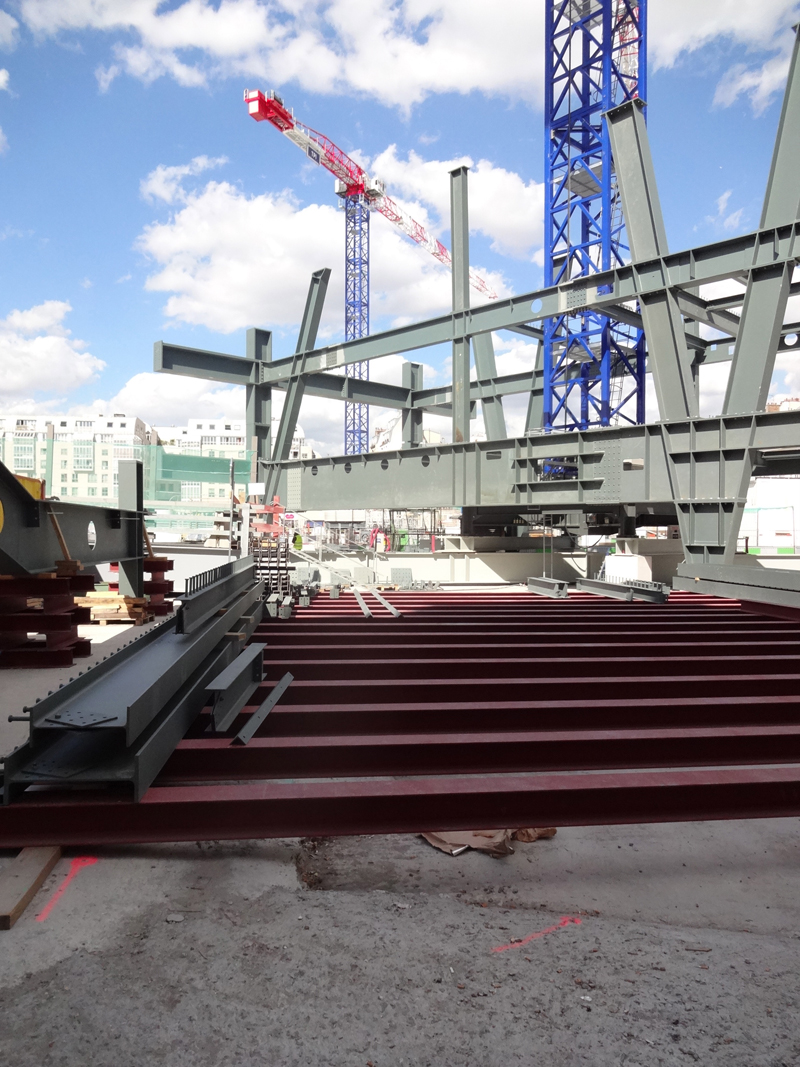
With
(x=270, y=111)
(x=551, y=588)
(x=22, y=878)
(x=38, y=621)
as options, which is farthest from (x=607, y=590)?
(x=270, y=111)

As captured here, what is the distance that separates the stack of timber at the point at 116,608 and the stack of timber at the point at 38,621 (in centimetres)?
187

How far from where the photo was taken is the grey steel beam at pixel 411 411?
1997 cm

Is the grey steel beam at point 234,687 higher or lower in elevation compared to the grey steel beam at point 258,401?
lower

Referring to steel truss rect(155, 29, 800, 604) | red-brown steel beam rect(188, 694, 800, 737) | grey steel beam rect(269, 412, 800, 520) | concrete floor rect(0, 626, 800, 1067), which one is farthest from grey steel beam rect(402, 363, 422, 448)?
concrete floor rect(0, 626, 800, 1067)

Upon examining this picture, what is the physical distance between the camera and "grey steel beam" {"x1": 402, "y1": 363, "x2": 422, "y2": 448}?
65.5 ft

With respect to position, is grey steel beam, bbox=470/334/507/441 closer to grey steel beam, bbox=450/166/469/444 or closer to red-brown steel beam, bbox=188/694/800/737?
grey steel beam, bbox=450/166/469/444

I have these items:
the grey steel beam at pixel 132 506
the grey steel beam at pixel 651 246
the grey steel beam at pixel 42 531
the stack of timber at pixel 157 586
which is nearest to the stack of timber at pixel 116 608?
the grey steel beam at pixel 132 506

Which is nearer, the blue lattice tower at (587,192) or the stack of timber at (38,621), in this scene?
the stack of timber at (38,621)

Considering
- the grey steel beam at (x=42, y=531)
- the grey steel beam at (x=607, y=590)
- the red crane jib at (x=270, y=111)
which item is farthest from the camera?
the red crane jib at (x=270, y=111)

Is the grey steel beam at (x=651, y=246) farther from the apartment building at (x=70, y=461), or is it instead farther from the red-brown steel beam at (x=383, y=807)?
the apartment building at (x=70, y=461)

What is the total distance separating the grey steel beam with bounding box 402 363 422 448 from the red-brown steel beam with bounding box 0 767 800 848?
1791cm

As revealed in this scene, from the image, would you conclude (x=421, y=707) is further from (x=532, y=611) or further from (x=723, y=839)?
(x=532, y=611)

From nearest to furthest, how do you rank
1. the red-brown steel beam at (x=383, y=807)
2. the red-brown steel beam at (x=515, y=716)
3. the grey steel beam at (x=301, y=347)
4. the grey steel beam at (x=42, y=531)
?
the red-brown steel beam at (x=383, y=807)
the red-brown steel beam at (x=515, y=716)
the grey steel beam at (x=42, y=531)
the grey steel beam at (x=301, y=347)

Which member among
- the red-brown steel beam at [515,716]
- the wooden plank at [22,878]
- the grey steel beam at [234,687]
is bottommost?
the wooden plank at [22,878]
